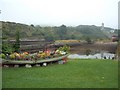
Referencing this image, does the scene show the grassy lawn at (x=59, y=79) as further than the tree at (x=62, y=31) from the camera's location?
No

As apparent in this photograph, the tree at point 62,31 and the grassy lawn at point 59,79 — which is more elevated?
the tree at point 62,31

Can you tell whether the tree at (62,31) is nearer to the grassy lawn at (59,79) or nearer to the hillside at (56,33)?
the hillside at (56,33)

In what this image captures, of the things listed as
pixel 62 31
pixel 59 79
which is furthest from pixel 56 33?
pixel 59 79

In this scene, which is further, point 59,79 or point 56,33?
point 56,33

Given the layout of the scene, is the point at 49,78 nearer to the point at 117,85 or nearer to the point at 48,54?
the point at 117,85

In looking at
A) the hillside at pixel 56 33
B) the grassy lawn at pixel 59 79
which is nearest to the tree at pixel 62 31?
the hillside at pixel 56 33

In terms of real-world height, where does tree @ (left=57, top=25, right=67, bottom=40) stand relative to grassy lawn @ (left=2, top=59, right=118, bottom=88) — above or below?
above

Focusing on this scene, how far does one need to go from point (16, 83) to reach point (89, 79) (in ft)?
5.73

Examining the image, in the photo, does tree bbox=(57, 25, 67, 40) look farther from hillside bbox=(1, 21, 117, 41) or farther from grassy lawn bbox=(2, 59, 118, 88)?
grassy lawn bbox=(2, 59, 118, 88)

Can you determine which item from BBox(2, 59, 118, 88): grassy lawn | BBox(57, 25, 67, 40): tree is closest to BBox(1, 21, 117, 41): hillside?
BBox(57, 25, 67, 40): tree

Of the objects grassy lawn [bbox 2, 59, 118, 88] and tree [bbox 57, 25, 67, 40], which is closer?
grassy lawn [bbox 2, 59, 118, 88]

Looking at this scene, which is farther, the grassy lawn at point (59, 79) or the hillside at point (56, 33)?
the hillside at point (56, 33)

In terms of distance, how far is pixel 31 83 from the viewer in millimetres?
5879

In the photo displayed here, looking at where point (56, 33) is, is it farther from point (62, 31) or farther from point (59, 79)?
point (59, 79)
